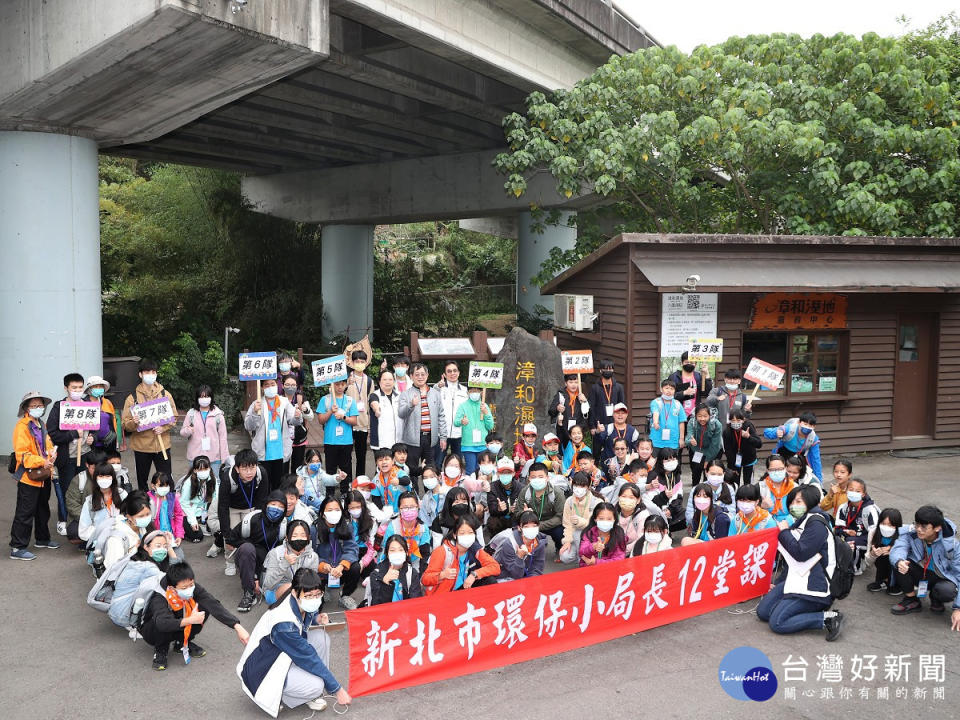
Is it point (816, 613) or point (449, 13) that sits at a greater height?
point (449, 13)

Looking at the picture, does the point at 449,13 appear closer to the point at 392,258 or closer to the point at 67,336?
the point at 67,336

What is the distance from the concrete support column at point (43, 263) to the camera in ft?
43.0

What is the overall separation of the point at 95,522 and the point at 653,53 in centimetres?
1484

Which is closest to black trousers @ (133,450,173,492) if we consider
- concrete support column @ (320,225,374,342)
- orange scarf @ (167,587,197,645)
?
orange scarf @ (167,587,197,645)

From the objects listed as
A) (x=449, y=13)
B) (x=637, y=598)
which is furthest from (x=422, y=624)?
(x=449, y=13)

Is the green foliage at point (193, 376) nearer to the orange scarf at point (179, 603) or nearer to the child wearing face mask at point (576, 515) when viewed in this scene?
the child wearing face mask at point (576, 515)

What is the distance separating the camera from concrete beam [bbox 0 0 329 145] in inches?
429

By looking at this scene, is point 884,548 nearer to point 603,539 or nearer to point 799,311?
point 603,539

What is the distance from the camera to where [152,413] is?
9.95m

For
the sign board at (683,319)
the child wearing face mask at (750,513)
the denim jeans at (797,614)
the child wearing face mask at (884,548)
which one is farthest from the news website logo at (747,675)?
the sign board at (683,319)

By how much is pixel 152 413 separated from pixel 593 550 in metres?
5.28

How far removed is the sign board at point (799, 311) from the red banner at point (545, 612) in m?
6.91

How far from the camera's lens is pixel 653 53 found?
727 inches

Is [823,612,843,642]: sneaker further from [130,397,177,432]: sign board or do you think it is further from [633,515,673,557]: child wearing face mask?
[130,397,177,432]: sign board
